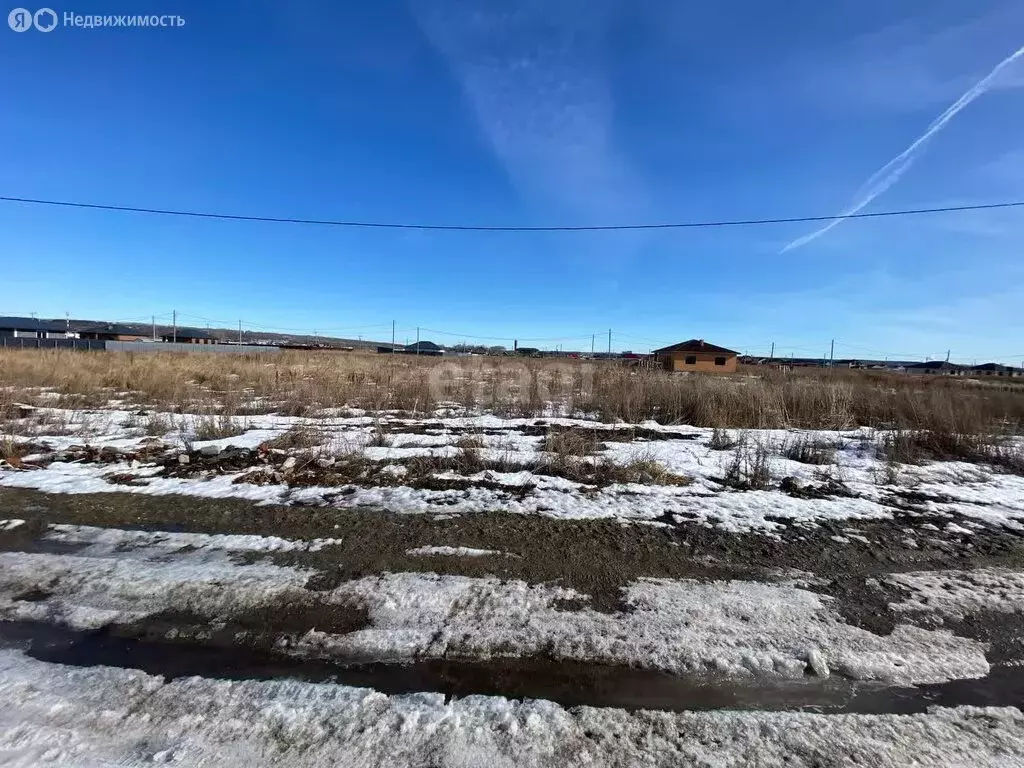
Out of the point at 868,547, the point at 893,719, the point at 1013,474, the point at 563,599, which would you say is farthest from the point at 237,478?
the point at 1013,474

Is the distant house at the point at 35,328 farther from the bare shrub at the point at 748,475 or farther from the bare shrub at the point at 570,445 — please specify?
the bare shrub at the point at 748,475

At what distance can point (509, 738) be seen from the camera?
209 cm

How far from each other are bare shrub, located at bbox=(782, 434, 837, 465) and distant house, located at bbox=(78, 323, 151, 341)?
3163 inches

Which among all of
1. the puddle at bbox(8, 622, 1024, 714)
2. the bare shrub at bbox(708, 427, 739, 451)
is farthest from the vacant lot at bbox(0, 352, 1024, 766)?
the bare shrub at bbox(708, 427, 739, 451)

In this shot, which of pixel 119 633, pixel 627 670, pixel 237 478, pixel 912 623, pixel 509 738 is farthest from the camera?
pixel 237 478

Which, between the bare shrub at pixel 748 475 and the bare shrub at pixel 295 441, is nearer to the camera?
the bare shrub at pixel 748 475

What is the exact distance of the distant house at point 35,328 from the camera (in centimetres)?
6406

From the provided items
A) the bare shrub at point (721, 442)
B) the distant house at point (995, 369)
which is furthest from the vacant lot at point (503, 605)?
the distant house at point (995, 369)

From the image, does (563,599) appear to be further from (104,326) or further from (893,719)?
(104,326)

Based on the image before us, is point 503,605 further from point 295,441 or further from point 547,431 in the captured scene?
point 547,431

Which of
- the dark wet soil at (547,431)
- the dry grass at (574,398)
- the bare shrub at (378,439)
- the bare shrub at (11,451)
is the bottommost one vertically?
the bare shrub at (11,451)

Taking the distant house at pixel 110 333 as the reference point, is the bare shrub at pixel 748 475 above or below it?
below

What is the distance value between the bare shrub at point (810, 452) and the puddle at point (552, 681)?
208 inches

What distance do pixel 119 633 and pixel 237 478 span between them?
331 centimetres
